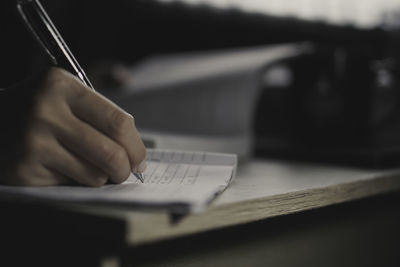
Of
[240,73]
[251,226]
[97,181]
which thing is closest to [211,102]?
[240,73]

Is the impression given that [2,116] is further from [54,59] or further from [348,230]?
[348,230]

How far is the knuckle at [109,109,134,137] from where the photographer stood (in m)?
0.42

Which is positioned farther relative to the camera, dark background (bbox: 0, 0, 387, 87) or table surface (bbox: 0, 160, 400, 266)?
dark background (bbox: 0, 0, 387, 87)

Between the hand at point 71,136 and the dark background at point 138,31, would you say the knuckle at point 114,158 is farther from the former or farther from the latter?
the dark background at point 138,31

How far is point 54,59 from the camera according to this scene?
0.49 metres

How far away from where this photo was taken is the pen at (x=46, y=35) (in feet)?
1.60

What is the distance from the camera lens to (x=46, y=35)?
1.61 feet

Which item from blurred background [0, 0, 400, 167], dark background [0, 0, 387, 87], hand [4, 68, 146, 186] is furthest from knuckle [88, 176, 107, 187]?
dark background [0, 0, 387, 87]

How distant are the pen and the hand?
0.06 metres

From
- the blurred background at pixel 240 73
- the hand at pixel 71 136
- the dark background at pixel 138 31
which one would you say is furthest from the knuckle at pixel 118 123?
the dark background at pixel 138 31

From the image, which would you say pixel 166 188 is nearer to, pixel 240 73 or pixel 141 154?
pixel 141 154

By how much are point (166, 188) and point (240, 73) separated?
0.64m

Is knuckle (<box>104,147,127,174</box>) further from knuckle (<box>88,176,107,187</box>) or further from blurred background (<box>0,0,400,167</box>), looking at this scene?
blurred background (<box>0,0,400,167</box>)

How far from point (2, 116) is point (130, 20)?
141 centimetres
